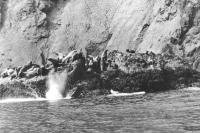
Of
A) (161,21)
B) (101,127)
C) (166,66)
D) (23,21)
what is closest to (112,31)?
(161,21)

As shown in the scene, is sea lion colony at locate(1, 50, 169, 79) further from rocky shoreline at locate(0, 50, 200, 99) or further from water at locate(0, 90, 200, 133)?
water at locate(0, 90, 200, 133)

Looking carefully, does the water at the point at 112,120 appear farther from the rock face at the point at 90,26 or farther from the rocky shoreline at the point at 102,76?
the rock face at the point at 90,26

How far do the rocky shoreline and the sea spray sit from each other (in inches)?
5.2

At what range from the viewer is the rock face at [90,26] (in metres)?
81.3

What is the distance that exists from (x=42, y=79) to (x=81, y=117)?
2837 centimetres

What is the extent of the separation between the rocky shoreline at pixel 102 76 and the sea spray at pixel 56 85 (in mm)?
132

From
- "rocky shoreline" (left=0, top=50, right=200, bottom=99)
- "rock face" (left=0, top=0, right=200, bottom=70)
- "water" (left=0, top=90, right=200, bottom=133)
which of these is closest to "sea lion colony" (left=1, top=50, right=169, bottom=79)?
"rocky shoreline" (left=0, top=50, right=200, bottom=99)

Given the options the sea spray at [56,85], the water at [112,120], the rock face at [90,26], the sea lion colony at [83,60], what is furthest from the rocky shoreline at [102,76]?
the water at [112,120]

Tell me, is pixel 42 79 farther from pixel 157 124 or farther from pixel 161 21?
pixel 157 124

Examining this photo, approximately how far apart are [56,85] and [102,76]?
6502 mm

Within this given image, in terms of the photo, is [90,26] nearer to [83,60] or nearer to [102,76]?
[83,60]

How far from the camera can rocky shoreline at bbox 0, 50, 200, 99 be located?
6344 centimetres

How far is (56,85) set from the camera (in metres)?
62.1

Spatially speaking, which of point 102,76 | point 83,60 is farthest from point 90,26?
point 102,76
